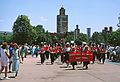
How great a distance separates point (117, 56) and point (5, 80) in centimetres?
2213

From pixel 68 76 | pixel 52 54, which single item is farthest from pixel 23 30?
pixel 68 76

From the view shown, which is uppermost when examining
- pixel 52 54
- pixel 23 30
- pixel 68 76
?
pixel 23 30

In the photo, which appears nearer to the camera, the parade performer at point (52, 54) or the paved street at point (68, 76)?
the paved street at point (68, 76)

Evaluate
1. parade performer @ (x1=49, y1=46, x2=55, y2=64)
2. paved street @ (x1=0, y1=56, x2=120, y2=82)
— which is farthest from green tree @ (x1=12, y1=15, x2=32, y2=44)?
paved street @ (x1=0, y1=56, x2=120, y2=82)

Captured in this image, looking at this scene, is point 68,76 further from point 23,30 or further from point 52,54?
point 23,30

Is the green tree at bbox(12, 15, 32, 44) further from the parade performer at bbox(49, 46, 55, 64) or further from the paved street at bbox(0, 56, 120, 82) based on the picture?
the paved street at bbox(0, 56, 120, 82)

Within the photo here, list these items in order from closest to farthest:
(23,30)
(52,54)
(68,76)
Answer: (68,76)
(52,54)
(23,30)

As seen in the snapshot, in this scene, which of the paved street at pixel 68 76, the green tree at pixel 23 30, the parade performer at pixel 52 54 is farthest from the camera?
the green tree at pixel 23 30

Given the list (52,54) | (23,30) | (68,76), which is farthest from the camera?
(23,30)

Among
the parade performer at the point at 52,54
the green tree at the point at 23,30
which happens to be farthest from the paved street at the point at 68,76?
the green tree at the point at 23,30

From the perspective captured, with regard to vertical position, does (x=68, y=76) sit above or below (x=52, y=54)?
below

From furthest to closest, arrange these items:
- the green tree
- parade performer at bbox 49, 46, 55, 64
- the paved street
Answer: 1. the green tree
2. parade performer at bbox 49, 46, 55, 64
3. the paved street

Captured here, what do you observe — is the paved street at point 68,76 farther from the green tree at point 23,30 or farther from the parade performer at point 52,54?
the green tree at point 23,30

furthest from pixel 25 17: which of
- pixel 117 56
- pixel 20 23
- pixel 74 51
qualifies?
pixel 74 51
